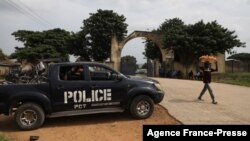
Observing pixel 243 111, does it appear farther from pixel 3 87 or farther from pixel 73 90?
pixel 3 87

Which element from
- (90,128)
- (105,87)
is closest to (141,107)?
(105,87)

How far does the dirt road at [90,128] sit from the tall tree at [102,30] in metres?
34.6

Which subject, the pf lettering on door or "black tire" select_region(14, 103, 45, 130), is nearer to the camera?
"black tire" select_region(14, 103, 45, 130)

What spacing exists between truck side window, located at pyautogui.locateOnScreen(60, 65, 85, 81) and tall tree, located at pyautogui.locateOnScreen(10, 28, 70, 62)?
3898 cm

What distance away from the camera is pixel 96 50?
5025 centimetres

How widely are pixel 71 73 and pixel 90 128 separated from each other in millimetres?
1831

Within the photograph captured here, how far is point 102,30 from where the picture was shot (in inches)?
1849

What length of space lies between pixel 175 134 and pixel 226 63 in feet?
134

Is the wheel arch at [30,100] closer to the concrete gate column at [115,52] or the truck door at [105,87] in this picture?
the truck door at [105,87]

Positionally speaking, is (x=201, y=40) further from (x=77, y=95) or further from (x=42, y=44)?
(x=77, y=95)

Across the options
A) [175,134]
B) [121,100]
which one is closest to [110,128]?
[121,100]

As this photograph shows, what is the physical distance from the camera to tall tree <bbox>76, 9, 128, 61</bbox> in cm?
4706

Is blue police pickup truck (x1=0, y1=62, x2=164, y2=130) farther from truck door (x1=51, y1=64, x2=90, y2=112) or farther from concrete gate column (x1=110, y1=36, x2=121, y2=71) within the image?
concrete gate column (x1=110, y1=36, x2=121, y2=71)

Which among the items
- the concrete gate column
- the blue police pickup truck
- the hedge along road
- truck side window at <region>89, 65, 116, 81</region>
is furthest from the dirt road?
the concrete gate column
